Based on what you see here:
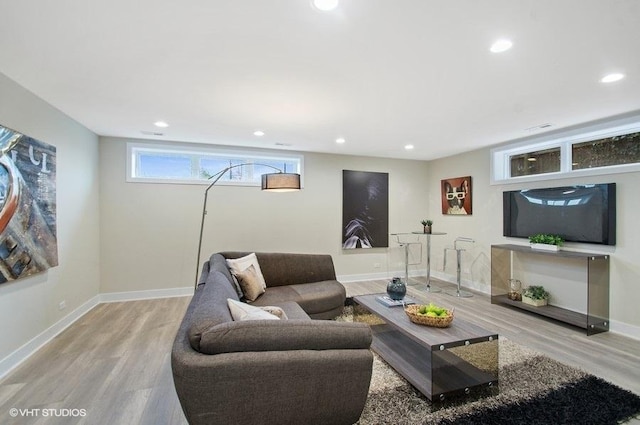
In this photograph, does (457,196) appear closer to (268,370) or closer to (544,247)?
(544,247)

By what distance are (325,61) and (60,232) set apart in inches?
137

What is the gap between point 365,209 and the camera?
A: 227 inches

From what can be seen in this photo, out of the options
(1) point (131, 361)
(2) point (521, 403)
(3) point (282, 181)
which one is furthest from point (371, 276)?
(1) point (131, 361)

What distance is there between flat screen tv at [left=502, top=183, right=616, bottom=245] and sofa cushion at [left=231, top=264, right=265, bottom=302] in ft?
13.1

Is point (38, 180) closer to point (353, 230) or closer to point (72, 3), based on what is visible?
point (72, 3)

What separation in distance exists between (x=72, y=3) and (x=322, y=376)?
2449mm

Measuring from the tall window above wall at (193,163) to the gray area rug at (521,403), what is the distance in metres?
3.44

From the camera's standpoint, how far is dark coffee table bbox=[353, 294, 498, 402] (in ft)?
6.86

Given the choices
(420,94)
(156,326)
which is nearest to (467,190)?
(420,94)

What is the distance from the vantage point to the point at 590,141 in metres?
3.73

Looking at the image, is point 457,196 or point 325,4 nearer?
point 325,4

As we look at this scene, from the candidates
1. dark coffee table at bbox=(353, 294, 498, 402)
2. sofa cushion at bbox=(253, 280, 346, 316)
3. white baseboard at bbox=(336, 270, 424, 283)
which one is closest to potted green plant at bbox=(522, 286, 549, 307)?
dark coffee table at bbox=(353, 294, 498, 402)

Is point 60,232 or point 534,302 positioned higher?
point 60,232

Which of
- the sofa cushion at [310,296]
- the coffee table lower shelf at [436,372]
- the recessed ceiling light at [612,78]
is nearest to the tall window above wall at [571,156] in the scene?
the recessed ceiling light at [612,78]
